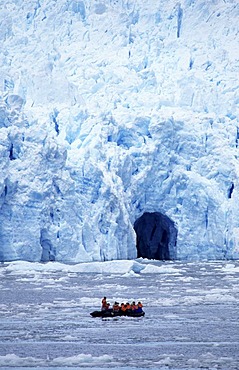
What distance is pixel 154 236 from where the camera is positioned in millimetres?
48344

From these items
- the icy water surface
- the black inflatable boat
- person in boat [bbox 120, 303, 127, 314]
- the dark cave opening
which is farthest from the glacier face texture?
the black inflatable boat

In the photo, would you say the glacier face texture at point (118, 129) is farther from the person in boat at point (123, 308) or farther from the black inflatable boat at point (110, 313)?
the black inflatable boat at point (110, 313)

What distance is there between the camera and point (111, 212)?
3753 centimetres

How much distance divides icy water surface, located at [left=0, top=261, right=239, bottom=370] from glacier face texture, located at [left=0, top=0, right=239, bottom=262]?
6647mm

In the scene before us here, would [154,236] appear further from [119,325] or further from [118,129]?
[119,325]

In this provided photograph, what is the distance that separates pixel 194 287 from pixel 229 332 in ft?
32.2

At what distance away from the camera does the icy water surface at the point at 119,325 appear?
13805mm

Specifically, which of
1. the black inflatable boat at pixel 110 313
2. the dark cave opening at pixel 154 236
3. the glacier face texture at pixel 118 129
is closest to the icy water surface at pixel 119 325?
the black inflatable boat at pixel 110 313

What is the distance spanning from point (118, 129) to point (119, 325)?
23005 millimetres

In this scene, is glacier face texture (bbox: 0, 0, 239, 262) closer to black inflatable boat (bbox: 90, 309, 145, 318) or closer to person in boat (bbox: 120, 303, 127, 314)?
person in boat (bbox: 120, 303, 127, 314)

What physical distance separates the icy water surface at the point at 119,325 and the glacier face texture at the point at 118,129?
21.8 ft

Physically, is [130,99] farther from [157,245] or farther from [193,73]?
[157,245]

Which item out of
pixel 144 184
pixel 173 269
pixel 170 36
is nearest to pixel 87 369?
pixel 173 269

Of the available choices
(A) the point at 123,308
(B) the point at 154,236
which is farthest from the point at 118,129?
(A) the point at 123,308
